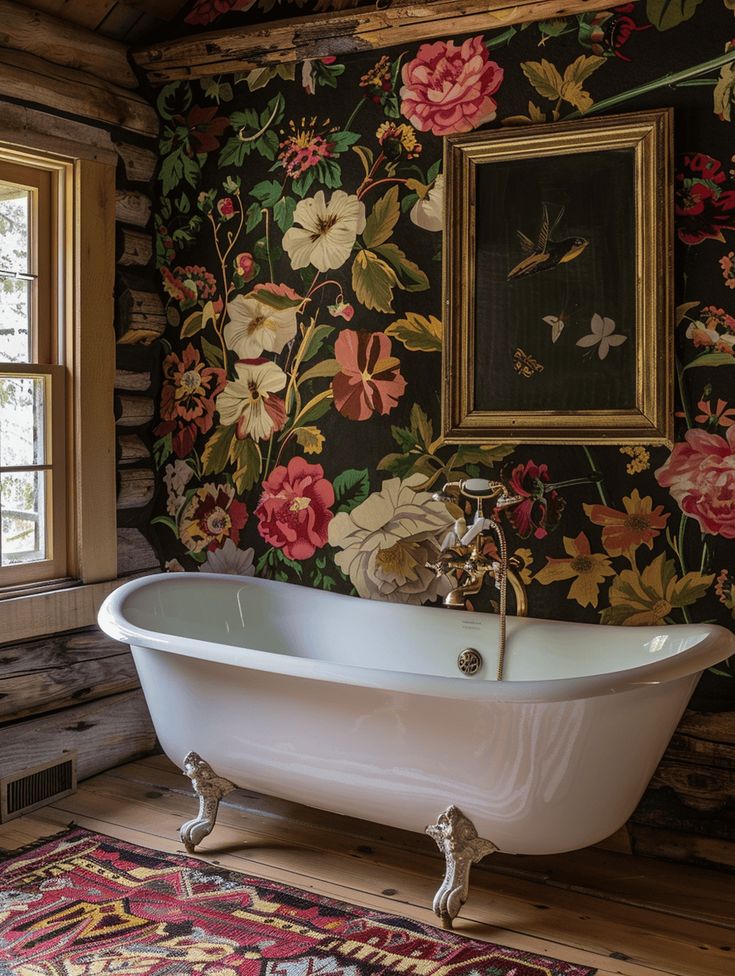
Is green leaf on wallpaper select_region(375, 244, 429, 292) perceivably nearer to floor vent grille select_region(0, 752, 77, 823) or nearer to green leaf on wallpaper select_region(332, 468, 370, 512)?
green leaf on wallpaper select_region(332, 468, 370, 512)

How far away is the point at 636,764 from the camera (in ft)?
7.42

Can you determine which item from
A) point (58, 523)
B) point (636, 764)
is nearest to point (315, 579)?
point (58, 523)

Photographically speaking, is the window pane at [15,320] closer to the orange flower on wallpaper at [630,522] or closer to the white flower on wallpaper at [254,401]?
the white flower on wallpaper at [254,401]

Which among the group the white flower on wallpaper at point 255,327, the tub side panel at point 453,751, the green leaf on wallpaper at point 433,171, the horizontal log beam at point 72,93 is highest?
the horizontal log beam at point 72,93

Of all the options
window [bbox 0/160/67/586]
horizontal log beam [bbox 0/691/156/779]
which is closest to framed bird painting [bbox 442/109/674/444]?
window [bbox 0/160/67/586]

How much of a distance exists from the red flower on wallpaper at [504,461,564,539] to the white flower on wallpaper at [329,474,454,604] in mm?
239

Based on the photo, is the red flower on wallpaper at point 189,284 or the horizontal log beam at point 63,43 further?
the red flower on wallpaper at point 189,284

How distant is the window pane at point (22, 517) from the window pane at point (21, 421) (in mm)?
56

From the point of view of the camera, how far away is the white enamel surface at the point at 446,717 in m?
2.15

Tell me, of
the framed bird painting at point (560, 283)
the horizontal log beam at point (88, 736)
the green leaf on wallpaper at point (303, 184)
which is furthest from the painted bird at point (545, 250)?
the horizontal log beam at point (88, 736)

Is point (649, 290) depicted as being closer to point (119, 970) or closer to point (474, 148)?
point (474, 148)

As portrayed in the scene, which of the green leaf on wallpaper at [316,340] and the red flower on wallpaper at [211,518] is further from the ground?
the green leaf on wallpaper at [316,340]

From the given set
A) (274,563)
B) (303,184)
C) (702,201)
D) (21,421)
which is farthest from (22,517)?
(702,201)

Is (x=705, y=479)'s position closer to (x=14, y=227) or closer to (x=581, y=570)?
(x=581, y=570)
